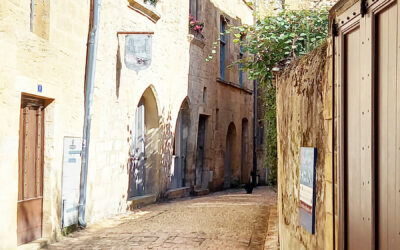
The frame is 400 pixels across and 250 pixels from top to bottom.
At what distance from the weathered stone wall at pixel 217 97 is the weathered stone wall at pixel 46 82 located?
250 inches

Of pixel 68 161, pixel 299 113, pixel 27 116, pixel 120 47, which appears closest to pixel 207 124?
pixel 120 47

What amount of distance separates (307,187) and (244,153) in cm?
1643

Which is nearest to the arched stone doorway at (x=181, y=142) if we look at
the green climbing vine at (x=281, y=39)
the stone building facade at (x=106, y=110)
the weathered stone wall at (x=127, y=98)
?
the stone building facade at (x=106, y=110)

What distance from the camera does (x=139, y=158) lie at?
12.1 meters

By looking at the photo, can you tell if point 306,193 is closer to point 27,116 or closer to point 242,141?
point 27,116

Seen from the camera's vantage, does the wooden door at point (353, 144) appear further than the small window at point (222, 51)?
No

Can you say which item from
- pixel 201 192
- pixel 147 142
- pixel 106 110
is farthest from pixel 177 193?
pixel 106 110

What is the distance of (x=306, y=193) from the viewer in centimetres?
413

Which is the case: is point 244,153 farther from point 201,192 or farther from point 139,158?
point 139,158

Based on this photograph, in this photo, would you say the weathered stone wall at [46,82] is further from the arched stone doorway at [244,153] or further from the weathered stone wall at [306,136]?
the arched stone doorway at [244,153]

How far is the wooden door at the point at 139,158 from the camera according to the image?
11.8m

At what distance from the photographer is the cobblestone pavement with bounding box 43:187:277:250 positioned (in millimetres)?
7332

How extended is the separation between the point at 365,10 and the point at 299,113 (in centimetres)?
196

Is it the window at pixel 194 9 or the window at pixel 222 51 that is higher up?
the window at pixel 194 9
